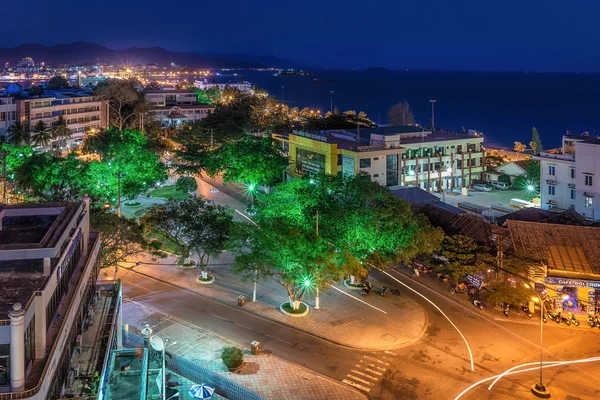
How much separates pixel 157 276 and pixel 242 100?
207 ft

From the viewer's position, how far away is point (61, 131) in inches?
2539

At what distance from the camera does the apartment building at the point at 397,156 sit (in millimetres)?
55125

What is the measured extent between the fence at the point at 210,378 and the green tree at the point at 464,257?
15.1 meters

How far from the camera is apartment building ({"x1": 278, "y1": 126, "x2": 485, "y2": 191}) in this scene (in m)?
55.1

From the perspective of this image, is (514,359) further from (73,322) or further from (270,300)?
(73,322)

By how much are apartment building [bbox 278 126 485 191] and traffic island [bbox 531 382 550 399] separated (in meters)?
34.5

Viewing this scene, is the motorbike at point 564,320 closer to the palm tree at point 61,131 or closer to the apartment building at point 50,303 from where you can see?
the apartment building at point 50,303

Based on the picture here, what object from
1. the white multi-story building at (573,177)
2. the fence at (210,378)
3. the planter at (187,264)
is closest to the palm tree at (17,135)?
the planter at (187,264)

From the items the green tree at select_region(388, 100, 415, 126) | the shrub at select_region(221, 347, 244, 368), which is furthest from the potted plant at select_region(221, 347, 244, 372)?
the green tree at select_region(388, 100, 415, 126)

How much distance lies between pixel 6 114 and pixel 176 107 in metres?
36.0

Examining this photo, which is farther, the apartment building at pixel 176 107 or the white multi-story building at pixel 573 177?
the apartment building at pixel 176 107

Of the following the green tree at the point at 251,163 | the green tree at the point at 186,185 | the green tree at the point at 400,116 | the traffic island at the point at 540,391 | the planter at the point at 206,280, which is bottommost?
the traffic island at the point at 540,391

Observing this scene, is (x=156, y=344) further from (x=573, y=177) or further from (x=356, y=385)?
(x=573, y=177)

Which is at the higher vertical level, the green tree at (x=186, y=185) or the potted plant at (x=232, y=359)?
the green tree at (x=186, y=185)
